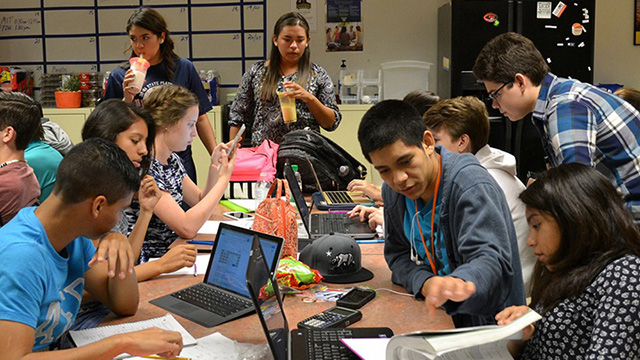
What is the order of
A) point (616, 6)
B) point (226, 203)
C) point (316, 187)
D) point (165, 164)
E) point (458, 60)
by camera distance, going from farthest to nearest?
point (616, 6) → point (458, 60) → point (316, 187) → point (226, 203) → point (165, 164)

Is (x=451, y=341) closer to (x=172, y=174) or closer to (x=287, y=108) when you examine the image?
(x=172, y=174)

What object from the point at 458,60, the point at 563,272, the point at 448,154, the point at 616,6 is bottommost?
the point at 563,272

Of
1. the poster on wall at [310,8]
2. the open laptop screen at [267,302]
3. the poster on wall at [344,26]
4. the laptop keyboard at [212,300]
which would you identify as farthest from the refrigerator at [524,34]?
the open laptop screen at [267,302]

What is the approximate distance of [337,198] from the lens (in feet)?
11.3

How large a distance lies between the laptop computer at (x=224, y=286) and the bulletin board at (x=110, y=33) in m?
4.43

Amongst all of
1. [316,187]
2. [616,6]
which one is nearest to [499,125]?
[616,6]

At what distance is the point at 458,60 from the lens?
221 inches

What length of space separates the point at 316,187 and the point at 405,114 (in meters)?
1.80

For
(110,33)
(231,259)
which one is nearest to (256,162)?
(231,259)

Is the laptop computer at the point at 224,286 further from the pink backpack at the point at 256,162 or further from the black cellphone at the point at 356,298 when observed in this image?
the pink backpack at the point at 256,162

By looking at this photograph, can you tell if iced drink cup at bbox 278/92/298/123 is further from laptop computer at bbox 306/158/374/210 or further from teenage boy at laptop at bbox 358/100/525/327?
teenage boy at laptop at bbox 358/100/525/327

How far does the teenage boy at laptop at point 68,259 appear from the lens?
1.45 m

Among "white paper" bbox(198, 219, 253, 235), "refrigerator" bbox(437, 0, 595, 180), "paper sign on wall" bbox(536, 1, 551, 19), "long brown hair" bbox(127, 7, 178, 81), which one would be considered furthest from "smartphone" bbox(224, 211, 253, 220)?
"paper sign on wall" bbox(536, 1, 551, 19)

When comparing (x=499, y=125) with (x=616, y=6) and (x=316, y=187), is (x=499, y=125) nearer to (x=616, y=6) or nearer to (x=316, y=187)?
(x=616, y=6)
